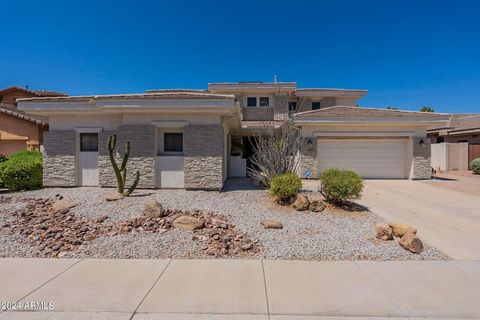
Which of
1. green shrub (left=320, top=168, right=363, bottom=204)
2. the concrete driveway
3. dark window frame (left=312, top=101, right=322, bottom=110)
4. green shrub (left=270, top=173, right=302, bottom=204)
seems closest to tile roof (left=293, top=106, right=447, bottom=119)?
the concrete driveway

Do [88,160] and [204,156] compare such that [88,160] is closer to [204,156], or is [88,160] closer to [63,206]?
[63,206]

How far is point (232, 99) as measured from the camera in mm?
9547

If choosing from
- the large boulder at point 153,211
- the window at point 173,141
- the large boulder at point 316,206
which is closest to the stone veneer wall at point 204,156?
the window at point 173,141

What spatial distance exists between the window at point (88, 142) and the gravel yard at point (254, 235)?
2.97 metres

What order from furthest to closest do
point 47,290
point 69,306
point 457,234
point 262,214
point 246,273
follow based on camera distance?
point 262,214
point 457,234
point 246,273
point 47,290
point 69,306

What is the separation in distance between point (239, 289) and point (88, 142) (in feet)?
33.8

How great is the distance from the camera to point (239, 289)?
12.0 ft

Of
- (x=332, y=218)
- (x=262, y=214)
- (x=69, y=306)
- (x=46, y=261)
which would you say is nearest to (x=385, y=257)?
(x=332, y=218)

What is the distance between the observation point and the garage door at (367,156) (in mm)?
14164

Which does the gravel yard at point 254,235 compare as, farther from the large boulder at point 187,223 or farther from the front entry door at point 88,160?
the front entry door at point 88,160

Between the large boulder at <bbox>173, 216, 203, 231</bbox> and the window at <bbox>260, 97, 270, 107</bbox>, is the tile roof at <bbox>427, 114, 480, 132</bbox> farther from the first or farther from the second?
the large boulder at <bbox>173, 216, 203, 231</bbox>

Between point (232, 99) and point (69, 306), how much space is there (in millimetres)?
7885

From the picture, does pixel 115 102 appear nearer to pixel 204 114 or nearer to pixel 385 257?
pixel 204 114

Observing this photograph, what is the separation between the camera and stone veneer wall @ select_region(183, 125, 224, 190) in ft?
32.9
